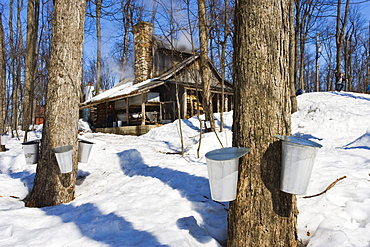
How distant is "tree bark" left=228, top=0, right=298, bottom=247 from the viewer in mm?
2164

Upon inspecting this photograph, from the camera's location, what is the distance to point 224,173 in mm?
2047

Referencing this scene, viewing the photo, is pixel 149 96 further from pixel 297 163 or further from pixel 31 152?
pixel 297 163

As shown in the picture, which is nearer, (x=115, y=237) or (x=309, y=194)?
(x=115, y=237)

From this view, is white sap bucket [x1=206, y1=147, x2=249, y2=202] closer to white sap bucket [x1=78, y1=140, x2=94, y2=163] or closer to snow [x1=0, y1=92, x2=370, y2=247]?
snow [x1=0, y1=92, x2=370, y2=247]

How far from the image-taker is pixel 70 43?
379 centimetres

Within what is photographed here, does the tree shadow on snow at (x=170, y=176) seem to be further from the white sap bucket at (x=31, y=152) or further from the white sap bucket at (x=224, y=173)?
the white sap bucket at (x=31, y=152)

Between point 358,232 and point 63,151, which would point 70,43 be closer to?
point 63,151

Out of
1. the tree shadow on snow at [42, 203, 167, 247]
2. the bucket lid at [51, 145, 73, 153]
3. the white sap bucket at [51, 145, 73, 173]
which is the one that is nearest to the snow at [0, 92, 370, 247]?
the tree shadow on snow at [42, 203, 167, 247]

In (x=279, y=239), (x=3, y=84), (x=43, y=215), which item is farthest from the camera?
(x=3, y=84)

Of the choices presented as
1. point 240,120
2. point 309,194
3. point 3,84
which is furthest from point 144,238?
point 3,84

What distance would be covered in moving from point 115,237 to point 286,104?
2154mm

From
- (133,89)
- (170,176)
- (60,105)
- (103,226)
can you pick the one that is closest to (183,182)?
(170,176)

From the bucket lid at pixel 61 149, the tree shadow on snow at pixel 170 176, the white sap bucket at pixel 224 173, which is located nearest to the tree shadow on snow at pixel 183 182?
the tree shadow on snow at pixel 170 176

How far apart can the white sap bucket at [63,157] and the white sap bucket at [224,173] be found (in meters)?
2.26
